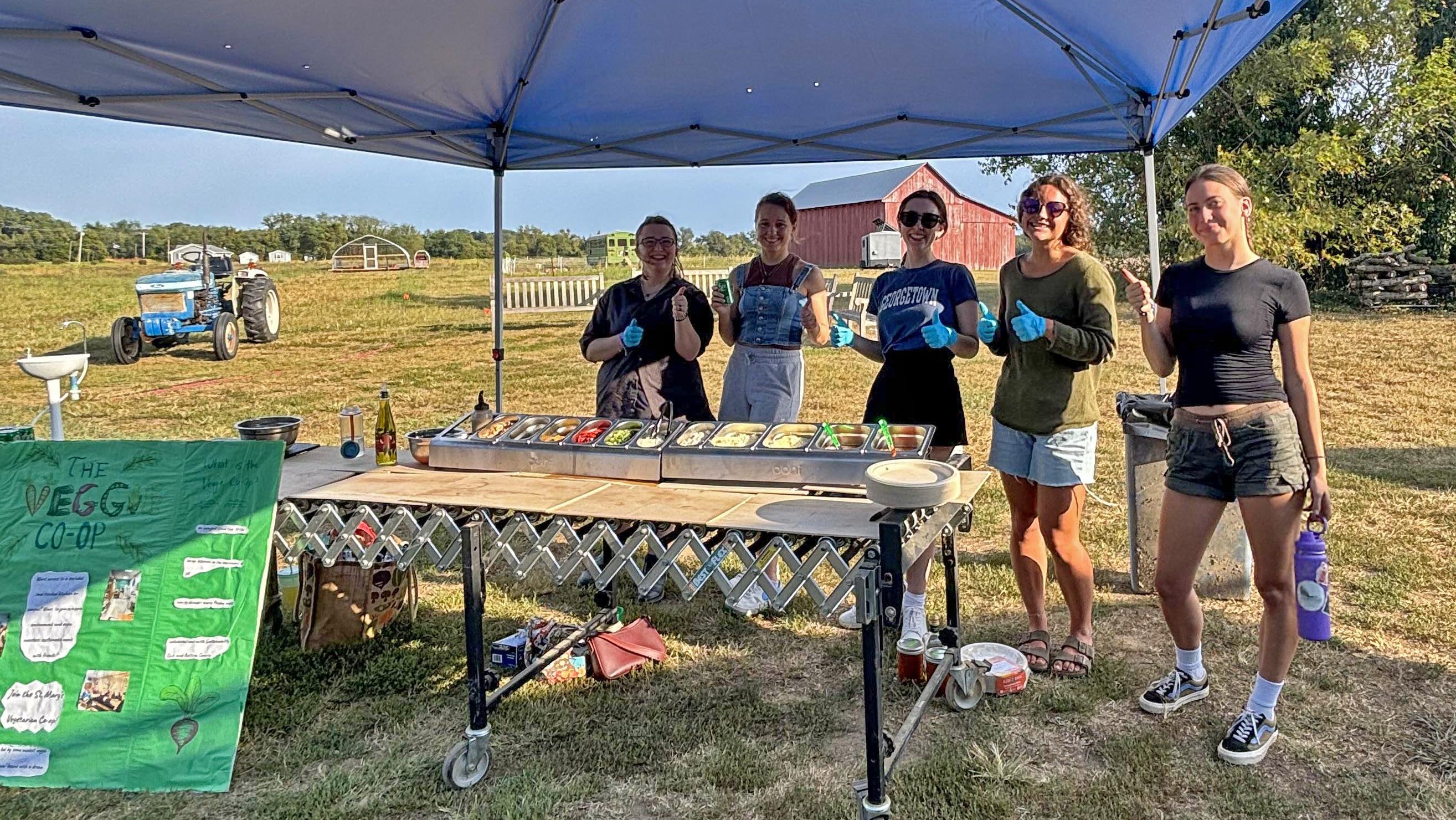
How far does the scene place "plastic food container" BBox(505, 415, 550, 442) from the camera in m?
3.06

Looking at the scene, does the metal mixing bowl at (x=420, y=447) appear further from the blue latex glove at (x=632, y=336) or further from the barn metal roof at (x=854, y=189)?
the barn metal roof at (x=854, y=189)

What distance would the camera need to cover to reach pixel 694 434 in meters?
2.96

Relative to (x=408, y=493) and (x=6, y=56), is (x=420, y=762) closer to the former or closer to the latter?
(x=408, y=493)

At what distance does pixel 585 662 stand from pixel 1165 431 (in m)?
2.75

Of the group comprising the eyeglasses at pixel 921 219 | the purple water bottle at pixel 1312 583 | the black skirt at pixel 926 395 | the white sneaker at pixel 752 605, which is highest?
the eyeglasses at pixel 921 219

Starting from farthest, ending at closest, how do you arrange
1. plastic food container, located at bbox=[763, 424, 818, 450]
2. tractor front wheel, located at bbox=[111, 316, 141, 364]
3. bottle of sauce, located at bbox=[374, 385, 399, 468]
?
tractor front wheel, located at bbox=[111, 316, 141, 364], bottle of sauce, located at bbox=[374, 385, 399, 468], plastic food container, located at bbox=[763, 424, 818, 450]

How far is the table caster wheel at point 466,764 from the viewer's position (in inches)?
107

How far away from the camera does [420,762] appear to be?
289cm

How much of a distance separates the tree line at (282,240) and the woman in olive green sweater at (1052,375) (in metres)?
19.8

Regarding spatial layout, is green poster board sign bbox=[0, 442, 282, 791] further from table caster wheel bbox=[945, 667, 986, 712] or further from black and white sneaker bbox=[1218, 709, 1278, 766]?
black and white sneaker bbox=[1218, 709, 1278, 766]

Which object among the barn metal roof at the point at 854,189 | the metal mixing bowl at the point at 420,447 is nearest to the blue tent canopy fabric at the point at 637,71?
the metal mixing bowl at the point at 420,447

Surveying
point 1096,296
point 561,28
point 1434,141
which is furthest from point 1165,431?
point 1434,141

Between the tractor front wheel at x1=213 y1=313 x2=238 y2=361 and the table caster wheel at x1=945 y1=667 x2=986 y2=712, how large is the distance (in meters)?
12.4

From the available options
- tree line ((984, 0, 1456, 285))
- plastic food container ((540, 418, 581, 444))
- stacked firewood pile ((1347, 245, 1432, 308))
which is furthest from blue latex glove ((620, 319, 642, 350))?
stacked firewood pile ((1347, 245, 1432, 308))
